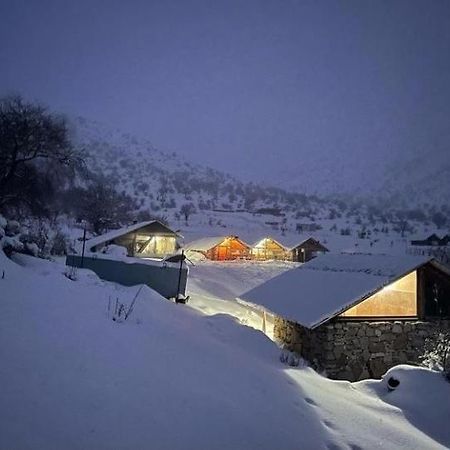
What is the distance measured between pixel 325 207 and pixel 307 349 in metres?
128

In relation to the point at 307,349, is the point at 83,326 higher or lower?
higher

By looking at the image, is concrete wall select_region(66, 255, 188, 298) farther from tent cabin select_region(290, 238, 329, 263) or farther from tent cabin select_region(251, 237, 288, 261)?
tent cabin select_region(290, 238, 329, 263)

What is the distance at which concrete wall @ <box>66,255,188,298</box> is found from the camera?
1720cm

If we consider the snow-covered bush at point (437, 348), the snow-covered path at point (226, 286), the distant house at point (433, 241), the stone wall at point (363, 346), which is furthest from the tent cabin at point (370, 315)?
the distant house at point (433, 241)

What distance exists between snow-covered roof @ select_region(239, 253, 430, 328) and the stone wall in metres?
0.79

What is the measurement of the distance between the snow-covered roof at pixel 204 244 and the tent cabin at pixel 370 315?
37.3m

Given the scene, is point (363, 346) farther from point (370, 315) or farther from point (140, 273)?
point (140, 273)

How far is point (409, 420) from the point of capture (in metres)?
6.60

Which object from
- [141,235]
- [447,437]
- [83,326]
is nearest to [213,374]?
[83,326]

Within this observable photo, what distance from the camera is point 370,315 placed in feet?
43.5

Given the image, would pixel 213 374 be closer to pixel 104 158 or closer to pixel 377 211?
pixel 377 211

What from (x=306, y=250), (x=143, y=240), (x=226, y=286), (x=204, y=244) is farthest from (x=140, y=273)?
(x=306, y=250)

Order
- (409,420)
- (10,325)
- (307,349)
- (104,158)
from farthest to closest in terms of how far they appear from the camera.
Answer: (104,158) → (307,349) → (409,420) → (10,325)

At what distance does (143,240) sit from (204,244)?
15.1 m
